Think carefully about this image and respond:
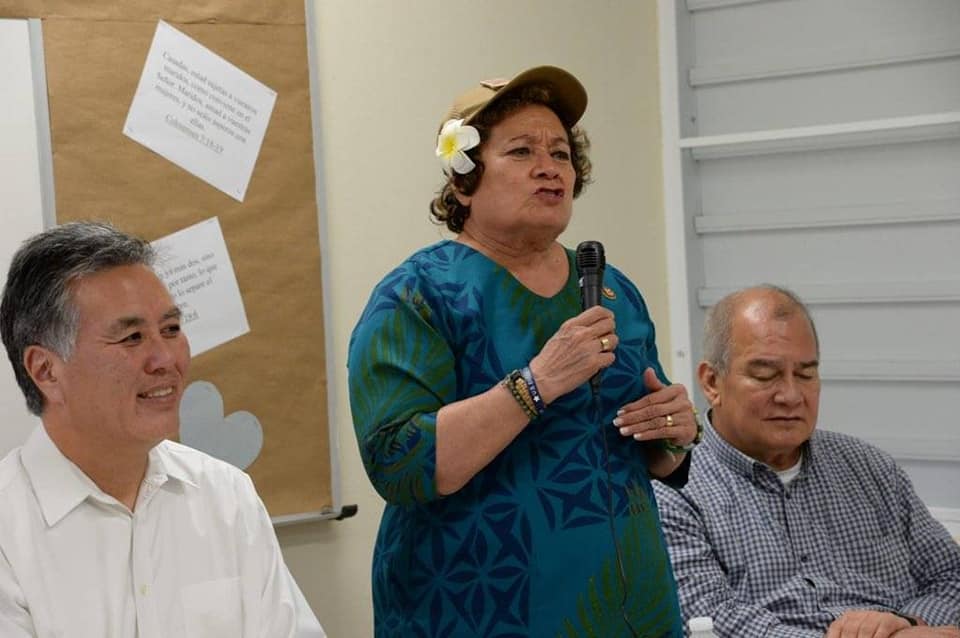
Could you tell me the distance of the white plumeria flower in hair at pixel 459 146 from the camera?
206 centimetres

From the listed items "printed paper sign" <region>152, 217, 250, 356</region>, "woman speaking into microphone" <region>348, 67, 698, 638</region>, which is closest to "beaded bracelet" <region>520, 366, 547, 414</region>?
"woman speaking into microphone" <region>348, 67, 698, 638</region>

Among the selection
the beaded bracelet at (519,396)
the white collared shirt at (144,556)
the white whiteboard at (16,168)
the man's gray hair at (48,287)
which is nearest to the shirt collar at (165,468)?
the white collared shirt at (144,556)

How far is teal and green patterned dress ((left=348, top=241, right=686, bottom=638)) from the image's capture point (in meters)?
1.92

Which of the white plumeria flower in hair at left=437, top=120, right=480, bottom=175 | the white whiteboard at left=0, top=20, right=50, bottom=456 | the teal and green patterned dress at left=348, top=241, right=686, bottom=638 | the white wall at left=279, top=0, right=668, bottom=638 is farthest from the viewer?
the white wall at left=279, top=0, right=668, bottom=638

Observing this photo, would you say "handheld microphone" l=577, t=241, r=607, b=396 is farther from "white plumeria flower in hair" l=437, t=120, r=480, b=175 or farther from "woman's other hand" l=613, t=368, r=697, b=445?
"white plumeria flower in hair" l=437, t=120, r=480, b=175

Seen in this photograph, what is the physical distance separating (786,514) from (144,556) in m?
1.39

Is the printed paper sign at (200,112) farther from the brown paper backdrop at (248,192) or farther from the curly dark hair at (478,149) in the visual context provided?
the curly dark hair at (478,149)

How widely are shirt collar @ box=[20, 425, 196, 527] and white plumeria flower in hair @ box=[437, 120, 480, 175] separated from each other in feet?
2.46

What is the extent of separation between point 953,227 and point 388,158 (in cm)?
168

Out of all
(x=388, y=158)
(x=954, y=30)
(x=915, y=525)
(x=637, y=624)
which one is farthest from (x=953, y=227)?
(x=637, y=624)

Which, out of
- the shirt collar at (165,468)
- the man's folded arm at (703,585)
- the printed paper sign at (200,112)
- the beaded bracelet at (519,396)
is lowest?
the man's folded arm at (703,585)

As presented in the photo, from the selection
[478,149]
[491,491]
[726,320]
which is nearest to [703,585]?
[726,320]

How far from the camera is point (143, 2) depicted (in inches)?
115

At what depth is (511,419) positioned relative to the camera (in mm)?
1861
